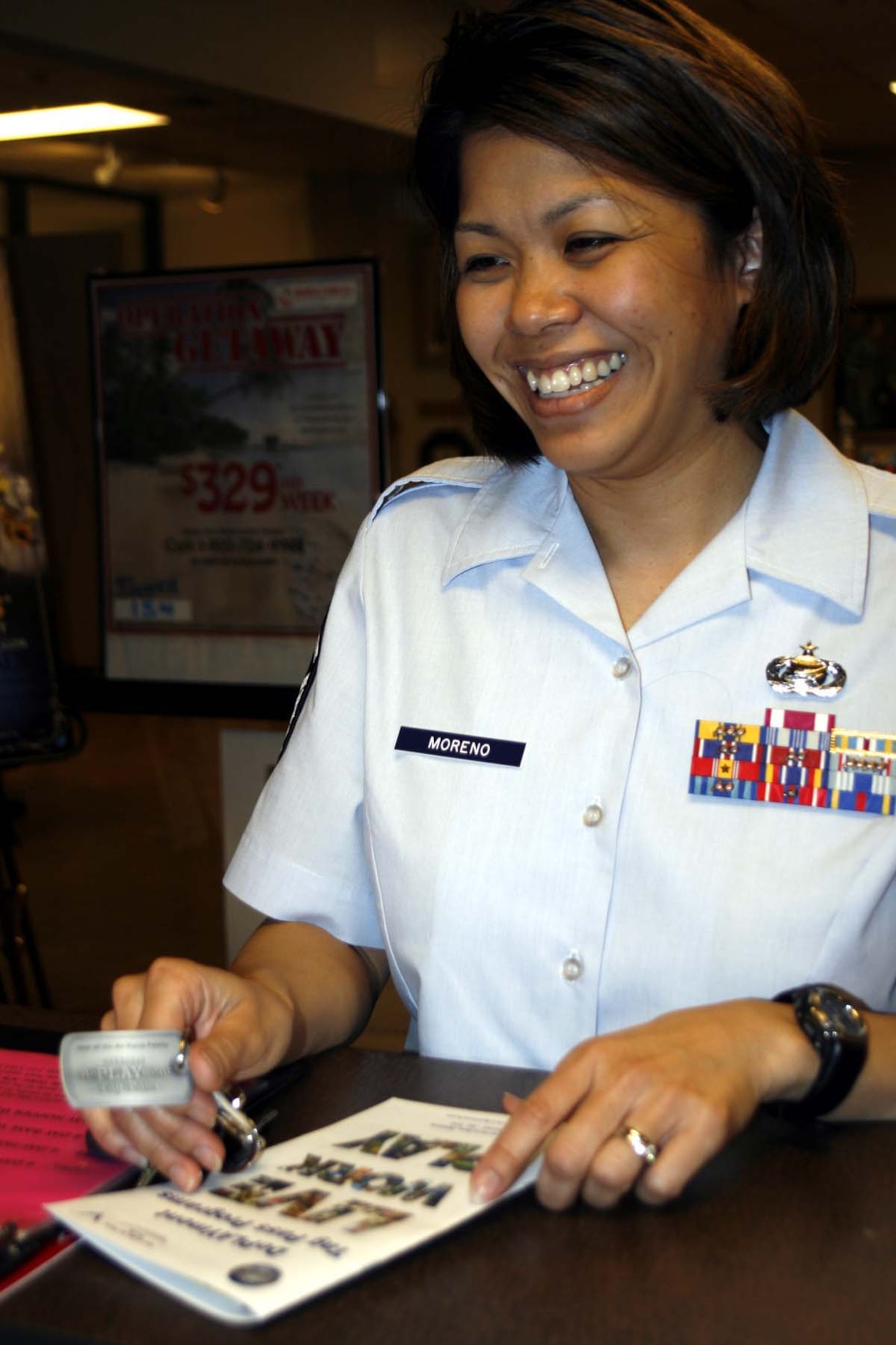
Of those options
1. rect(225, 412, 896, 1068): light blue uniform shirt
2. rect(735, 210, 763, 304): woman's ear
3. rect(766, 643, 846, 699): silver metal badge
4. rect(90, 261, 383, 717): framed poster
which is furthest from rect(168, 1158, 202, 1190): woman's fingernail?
rect(90, 261, 383, 717): framed poster

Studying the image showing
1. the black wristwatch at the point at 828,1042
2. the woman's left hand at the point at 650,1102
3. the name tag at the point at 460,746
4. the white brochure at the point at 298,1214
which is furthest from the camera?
the name tag at the point at 460,746

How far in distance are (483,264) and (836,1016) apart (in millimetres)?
763

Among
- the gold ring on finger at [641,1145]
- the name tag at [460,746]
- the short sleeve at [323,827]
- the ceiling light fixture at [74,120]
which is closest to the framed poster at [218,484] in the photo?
the ceiling light fixture at [74,120]

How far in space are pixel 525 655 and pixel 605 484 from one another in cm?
19

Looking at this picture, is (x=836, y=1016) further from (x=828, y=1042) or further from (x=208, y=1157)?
(x=208, y=1157)

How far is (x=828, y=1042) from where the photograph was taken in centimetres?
110

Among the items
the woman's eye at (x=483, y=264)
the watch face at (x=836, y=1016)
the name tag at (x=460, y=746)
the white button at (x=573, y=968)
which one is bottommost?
the white button at (x=573, y=968)

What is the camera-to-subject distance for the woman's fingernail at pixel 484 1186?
954 millimetres

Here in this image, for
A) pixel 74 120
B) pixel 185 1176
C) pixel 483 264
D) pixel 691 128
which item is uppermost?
pixel 74 120

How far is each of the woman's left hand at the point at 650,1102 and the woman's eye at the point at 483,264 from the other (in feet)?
2.36

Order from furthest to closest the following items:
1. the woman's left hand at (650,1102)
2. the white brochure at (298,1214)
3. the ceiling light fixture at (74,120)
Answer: the ceiling light fixture at (74,120) → the woman's left hand at (650,1102) → the white brochure at (298,1214)

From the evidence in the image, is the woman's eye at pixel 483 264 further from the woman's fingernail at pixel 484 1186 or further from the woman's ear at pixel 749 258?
the woman's fingernail at pixel 484 1186

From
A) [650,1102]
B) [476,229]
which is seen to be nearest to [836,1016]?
[650,1102]

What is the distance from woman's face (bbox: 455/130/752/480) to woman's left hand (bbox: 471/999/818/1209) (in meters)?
0.56
